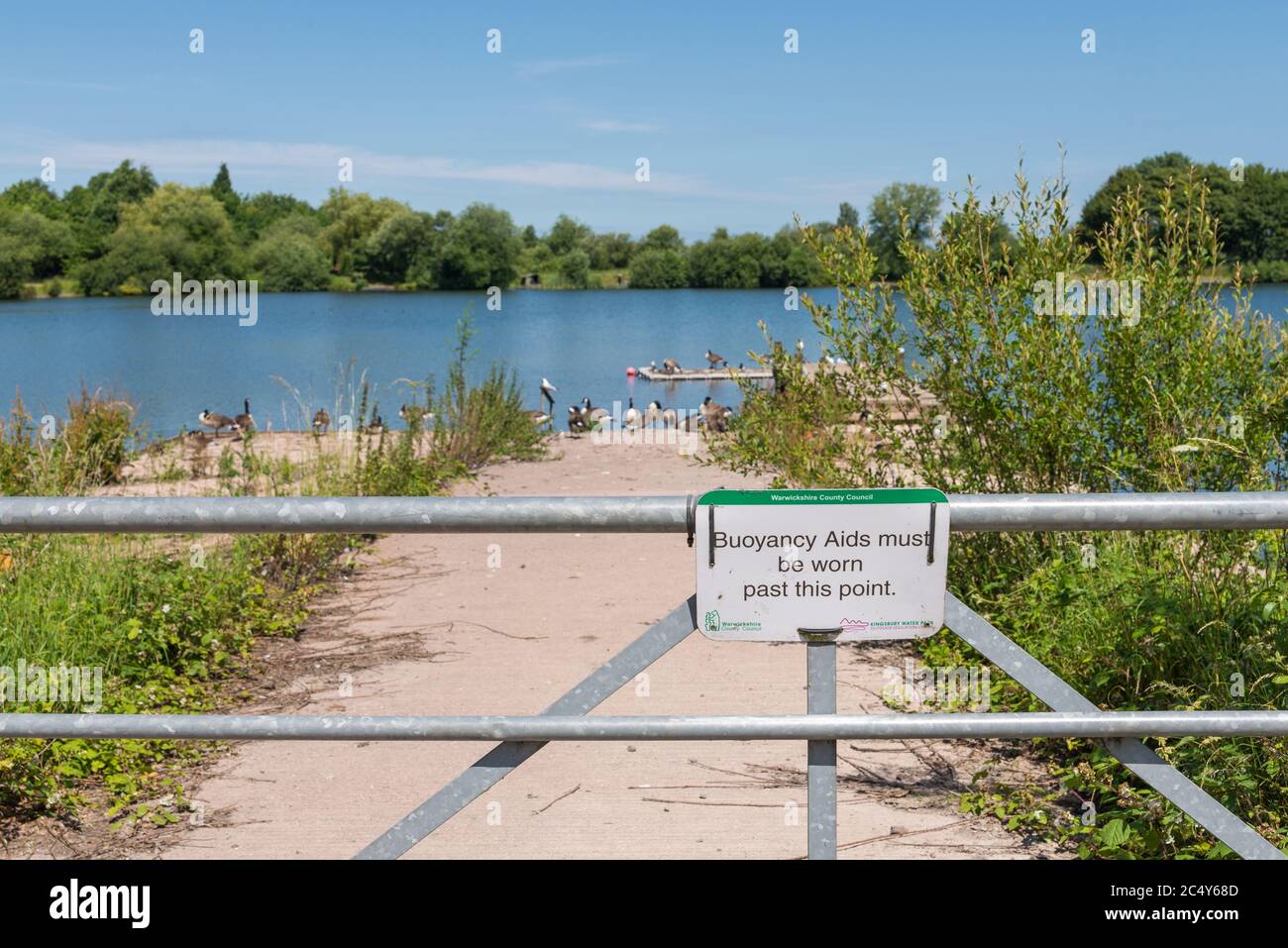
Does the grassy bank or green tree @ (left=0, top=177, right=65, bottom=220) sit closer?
the grassy bank

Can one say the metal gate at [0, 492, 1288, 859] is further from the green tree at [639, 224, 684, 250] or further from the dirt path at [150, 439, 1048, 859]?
the green tree at [639, 224, 684, 250]

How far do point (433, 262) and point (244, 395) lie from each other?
2502 inches

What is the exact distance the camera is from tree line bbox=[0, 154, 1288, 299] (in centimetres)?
8600

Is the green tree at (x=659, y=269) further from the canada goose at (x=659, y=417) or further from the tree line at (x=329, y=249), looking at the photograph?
the canada goose at (x=659, y=417)

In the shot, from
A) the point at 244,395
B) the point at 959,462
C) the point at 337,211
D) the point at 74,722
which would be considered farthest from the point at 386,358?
the point at 337,211

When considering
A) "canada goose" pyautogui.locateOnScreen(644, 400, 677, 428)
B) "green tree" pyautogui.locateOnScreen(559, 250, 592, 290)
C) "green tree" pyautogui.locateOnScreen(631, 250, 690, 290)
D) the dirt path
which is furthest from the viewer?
"green tree" pyautogui.locateOnScreen(631, 250, 690, 290)

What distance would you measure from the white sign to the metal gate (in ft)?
0.19

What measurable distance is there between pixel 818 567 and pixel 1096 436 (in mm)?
4613

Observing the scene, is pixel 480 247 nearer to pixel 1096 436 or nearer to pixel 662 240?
pixel 662 240

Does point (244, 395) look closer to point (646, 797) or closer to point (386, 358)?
point (386, 358)

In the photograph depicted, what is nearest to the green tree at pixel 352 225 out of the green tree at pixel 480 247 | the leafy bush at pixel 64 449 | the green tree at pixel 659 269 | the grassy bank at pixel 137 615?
the green tree at pixel 480 247

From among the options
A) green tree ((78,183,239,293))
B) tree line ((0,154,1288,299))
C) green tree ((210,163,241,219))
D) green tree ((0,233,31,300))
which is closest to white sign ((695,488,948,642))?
tree line ((0,154,1288,299))

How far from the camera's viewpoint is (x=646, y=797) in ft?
14.7

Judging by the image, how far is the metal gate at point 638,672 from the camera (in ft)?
7.78
